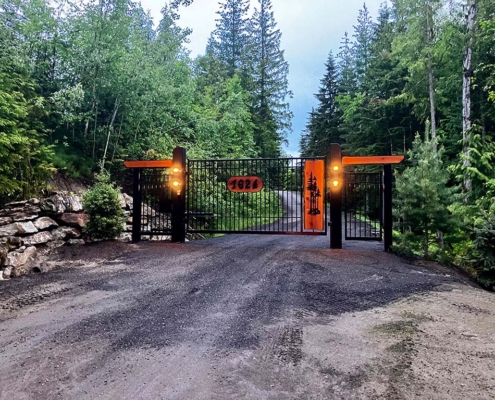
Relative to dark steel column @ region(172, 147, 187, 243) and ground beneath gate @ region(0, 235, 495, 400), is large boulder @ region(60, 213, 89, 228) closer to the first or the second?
ground beneath gate @ region(0, 235, 495, 400)

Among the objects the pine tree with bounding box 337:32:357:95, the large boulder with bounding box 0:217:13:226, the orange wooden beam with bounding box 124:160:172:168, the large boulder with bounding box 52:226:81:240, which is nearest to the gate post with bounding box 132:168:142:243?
the orange wooden beam with bounding box 124:160:172:168

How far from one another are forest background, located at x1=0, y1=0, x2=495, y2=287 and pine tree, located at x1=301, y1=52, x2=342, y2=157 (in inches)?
153

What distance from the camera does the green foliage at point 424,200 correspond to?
226 inches

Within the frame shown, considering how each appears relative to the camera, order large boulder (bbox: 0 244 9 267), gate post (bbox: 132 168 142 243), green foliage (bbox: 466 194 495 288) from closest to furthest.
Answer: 1. large boulder (bbox: 0 244 9 267)
2. green foliage (bbox: 466 194 495 288)
3. gate post (bbox: 132 168 142 243)

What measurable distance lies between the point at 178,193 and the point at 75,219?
2048 mm

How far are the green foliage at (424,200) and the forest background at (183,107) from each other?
0.8 inches

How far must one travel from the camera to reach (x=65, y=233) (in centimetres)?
617

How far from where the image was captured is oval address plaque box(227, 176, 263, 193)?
277 inches

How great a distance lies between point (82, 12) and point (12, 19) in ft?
4.99

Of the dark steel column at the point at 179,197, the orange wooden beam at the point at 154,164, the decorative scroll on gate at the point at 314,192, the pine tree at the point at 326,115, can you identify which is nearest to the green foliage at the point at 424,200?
the decorative scroll on gate at the point at 314,192

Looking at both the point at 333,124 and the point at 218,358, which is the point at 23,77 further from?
the point at 333,124

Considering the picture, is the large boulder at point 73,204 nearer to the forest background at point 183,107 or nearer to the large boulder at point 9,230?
the forest background at point 183,107

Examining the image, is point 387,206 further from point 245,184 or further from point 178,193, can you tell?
point 178,193

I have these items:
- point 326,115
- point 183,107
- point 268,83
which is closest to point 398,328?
point 183,107
